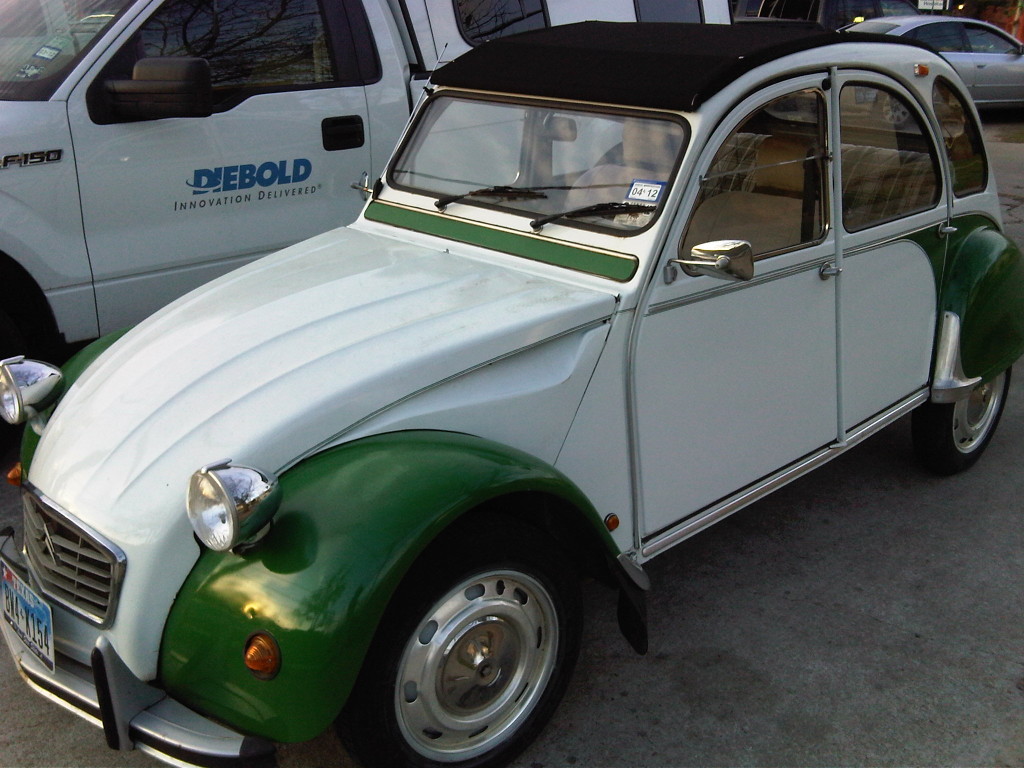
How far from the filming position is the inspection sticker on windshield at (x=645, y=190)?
127 inches

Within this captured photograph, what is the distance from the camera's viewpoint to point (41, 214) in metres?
4.60

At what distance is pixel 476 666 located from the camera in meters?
2.78

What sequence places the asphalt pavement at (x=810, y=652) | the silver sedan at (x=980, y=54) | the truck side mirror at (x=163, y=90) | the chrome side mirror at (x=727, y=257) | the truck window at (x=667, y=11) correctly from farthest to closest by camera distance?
the silver sedan at (x=980, y=54), the truck window at (x=667, y=11), the truck side mirror at (x=163, y=90), the asphalt pavement at (x=810, y=652), the chrome side mirror at (x=727, y=257)

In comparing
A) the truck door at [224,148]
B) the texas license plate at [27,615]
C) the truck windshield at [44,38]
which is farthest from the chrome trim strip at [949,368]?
the truck windshield at [44,38]

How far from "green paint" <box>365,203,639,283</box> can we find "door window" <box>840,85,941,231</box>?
1088mm

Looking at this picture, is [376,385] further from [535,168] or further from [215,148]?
[215,148]

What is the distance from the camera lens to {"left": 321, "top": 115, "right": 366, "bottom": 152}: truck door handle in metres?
5.34

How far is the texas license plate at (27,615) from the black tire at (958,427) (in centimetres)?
356

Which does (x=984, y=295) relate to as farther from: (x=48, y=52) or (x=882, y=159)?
(x=48, y=52)

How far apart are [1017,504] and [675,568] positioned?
165cm

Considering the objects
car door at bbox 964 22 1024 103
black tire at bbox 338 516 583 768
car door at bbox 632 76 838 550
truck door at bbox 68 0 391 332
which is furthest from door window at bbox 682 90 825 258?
car door at bbox 964 22 1024 103

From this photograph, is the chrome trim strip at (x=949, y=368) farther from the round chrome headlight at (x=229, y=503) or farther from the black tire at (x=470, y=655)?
the round chrome headlight at (x=229, y=503)

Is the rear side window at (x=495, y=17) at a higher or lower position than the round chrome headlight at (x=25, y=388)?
higher

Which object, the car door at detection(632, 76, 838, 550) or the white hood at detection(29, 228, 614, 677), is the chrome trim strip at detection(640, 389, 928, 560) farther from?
the white hood at detection(29, 228, 614, 677)
